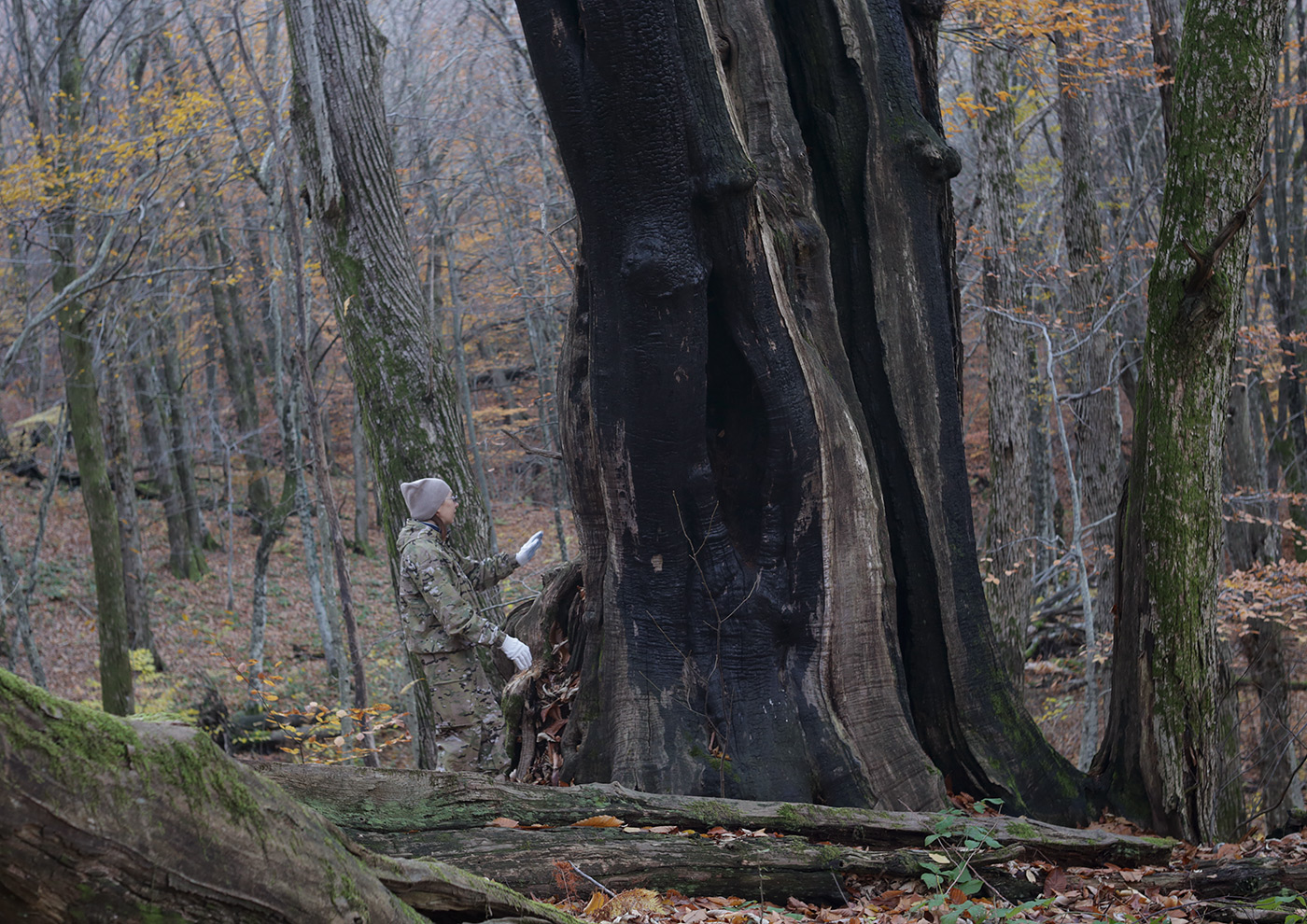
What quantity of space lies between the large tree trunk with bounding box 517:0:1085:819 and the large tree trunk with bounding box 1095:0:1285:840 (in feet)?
1.79

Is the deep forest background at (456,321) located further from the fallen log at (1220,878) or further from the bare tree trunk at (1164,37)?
the fallen log at (1220,878)

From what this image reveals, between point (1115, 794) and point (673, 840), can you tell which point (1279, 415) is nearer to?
point (1115, 794)

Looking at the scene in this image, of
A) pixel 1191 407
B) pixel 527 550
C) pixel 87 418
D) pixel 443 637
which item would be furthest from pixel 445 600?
pixel 87 418

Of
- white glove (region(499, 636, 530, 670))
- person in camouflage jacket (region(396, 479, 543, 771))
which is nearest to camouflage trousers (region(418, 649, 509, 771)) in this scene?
person in camouflage jacket (region(396, 479, 543, 771))

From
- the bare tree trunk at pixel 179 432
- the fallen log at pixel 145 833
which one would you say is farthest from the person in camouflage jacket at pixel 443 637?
the bare tree trunk at pixel 179 432

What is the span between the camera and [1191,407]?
14.4 ft

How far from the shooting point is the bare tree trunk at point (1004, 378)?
10.1m

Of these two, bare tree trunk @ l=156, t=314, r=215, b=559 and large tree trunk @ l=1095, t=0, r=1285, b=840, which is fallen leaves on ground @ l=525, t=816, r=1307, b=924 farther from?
bare tree trunk @ l=156, t=314, r=215, b=559

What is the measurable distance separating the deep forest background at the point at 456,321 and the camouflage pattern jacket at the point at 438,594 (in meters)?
0.93

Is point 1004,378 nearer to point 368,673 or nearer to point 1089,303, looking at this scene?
point 1089,303

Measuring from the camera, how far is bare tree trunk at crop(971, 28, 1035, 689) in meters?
10.1

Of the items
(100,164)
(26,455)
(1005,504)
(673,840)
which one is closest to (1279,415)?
(1005,504)

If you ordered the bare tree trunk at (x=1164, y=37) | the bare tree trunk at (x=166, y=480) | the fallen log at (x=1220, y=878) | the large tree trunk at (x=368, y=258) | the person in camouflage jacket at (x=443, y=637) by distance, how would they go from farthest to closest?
the bare tree trunk at (x=166, y=480)
the bare tree trunk at (x=1164, y=37)
the large tree trunk at (x=368, y=258)
the person in camouflage jacket at (x=443, y=637)
the fallen log at (x=1220, y=878)

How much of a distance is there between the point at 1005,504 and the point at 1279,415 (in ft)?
21.5
